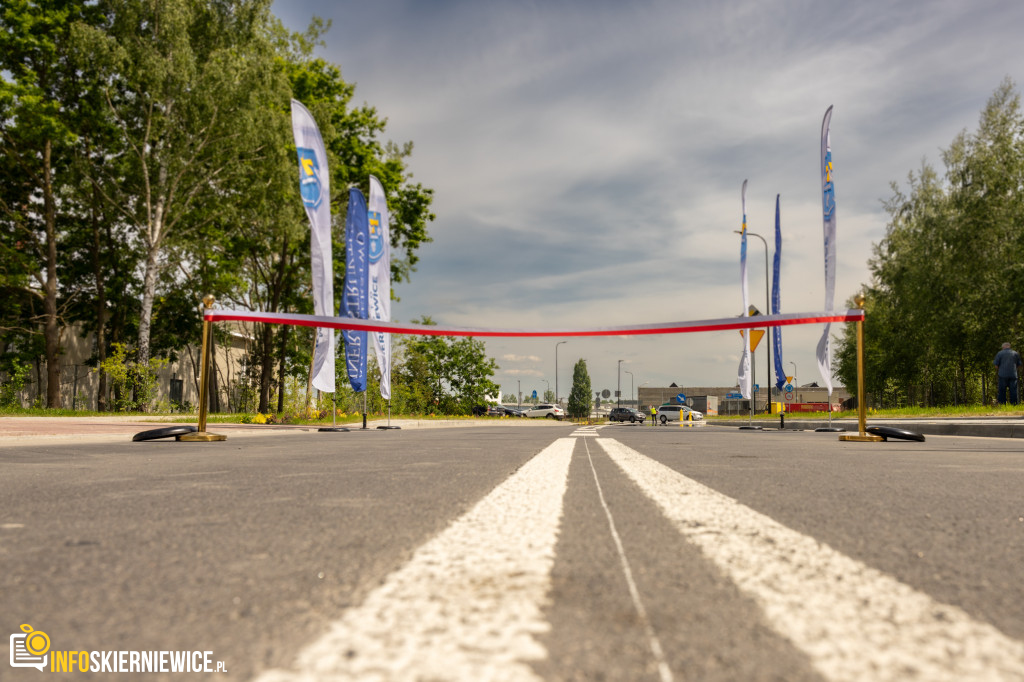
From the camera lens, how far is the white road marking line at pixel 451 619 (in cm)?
96

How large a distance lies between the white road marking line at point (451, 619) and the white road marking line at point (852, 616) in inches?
18.5

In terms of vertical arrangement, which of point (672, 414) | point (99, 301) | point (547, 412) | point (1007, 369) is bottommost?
point (547, 412)

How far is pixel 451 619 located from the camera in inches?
46.8

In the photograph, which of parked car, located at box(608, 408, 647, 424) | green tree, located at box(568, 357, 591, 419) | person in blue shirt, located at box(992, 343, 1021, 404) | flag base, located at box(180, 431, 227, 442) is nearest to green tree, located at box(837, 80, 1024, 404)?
person in blue shirt, located at box(992, 343, 1021, 404)

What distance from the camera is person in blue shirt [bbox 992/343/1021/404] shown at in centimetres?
1967

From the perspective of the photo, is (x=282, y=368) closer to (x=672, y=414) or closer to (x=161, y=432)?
(x=161, y=432)

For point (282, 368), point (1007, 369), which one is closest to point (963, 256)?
point (1007, 369)

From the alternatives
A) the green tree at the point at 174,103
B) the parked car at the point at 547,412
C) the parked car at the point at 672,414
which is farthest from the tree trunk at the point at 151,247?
the parked car at the point at 547,412

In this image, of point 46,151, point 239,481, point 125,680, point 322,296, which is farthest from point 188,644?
point 46,151

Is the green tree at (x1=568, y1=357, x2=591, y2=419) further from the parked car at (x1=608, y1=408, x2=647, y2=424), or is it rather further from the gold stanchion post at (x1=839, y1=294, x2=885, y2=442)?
the gold stanchion post at (x1=839, y1=294, x2=885, y2=442)

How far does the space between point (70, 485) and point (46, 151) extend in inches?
1100

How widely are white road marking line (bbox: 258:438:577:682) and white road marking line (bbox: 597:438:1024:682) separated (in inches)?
18.5

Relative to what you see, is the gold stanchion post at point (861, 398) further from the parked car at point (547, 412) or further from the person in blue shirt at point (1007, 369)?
the parked car at point (547, 412)

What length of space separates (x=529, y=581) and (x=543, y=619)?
27 cm
